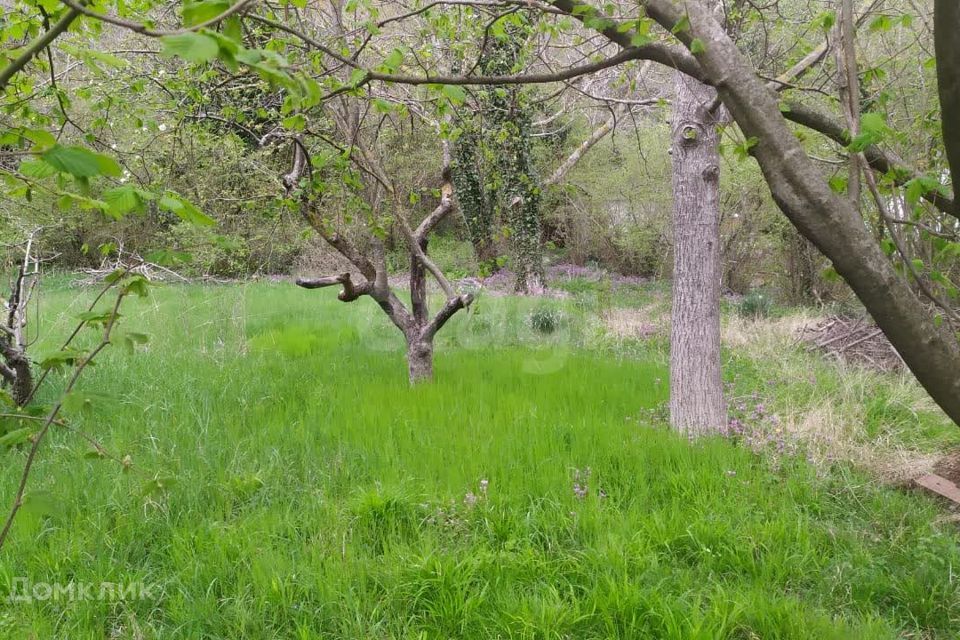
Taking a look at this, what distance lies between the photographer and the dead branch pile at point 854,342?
23.8 ft

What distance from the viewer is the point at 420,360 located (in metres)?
6.10

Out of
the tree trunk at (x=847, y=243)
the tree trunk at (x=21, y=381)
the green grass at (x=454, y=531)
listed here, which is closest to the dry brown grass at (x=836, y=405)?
the green grass at (x=454, y=531)

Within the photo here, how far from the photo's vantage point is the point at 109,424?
4.60 meters

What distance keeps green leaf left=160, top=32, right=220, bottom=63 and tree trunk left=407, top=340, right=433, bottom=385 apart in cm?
530

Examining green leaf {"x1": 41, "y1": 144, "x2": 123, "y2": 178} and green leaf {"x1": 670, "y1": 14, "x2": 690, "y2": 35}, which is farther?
green leaf {"x1": 670, "y1": 14, "x2": 690, "y2": 35}

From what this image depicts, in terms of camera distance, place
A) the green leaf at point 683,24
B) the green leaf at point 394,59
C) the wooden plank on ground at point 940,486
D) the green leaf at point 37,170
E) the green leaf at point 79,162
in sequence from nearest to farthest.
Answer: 1. the green leaf at point 79,162
2. the green leaf at point 37,170
3. the green leaf at point 683,24
4. the green leaf at point 394,59
5. the wooden plank on ground at point 940,486

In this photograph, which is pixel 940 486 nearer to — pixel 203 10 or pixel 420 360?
pixel 420 360

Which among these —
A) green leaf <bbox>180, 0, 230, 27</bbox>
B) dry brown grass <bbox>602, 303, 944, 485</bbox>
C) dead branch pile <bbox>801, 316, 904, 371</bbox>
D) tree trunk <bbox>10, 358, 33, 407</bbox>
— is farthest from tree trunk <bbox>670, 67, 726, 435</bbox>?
tree trunk <bbox>10, 358, 33, 407</bbox>

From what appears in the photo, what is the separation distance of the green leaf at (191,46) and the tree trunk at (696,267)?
179 inches

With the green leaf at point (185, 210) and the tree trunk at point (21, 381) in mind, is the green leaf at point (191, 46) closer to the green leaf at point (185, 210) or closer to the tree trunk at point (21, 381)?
the green leaf at point (185, 210)

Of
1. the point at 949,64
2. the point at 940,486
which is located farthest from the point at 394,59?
the point at 940,486

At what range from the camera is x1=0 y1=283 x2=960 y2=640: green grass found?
2.48m

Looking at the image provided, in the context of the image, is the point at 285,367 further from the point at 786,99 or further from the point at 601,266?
the point at 601,266

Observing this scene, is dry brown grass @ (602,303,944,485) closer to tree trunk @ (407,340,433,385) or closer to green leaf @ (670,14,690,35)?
tree trunk @ (407,340,433,385)
